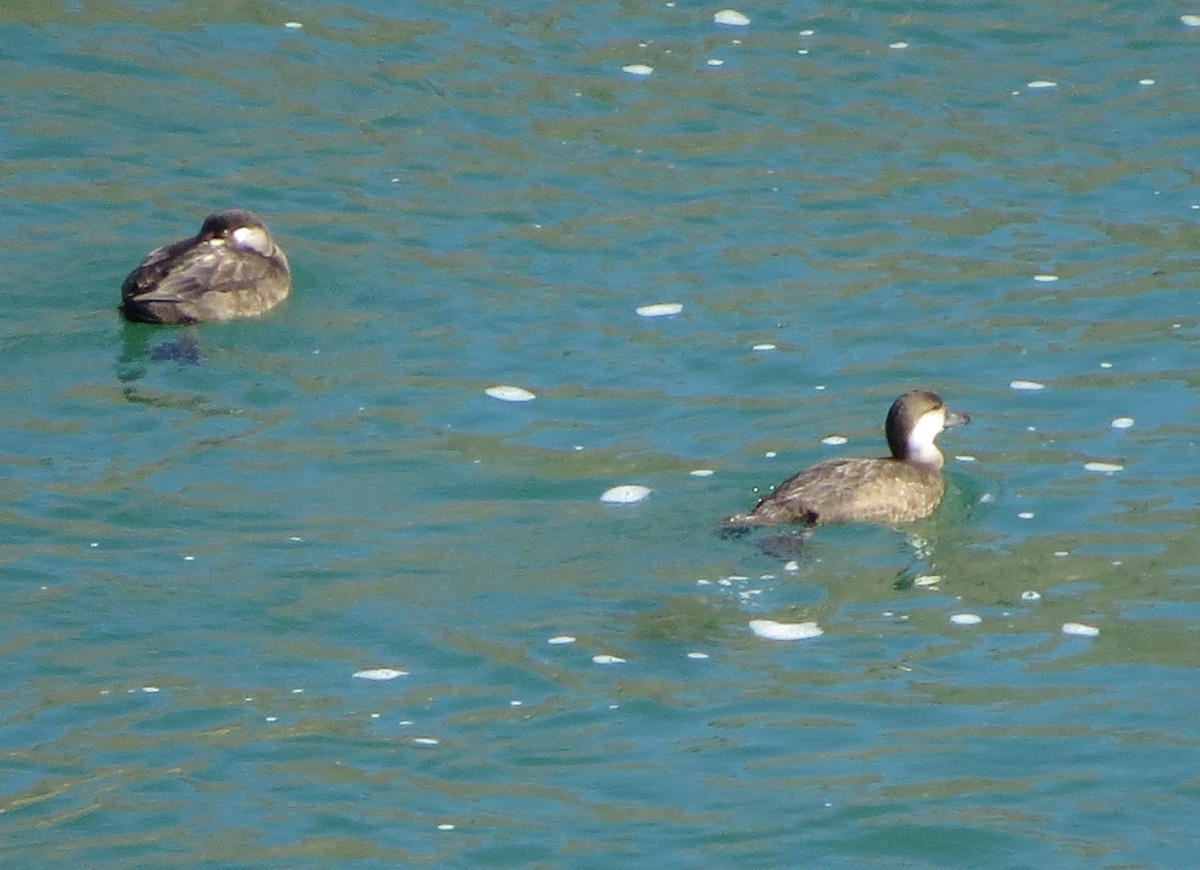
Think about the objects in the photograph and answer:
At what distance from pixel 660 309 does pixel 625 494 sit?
10.0 ft

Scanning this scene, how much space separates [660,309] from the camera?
1365 centimetres

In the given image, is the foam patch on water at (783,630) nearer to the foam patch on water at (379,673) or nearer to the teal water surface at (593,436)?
the teal water surface at (593,436)

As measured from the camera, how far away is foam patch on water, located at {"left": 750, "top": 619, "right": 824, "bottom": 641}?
917 cm

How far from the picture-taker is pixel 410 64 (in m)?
18.0

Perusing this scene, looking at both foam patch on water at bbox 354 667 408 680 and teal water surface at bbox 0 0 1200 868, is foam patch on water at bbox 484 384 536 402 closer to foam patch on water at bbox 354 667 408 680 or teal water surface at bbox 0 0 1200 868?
teal water surface at bbox 0 0 1200 868

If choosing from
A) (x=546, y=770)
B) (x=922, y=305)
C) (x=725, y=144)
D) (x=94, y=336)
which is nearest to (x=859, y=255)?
(x=922, y=305)

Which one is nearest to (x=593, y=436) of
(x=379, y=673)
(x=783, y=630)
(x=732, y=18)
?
(x=783, y=630)

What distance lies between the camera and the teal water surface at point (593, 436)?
8062mm

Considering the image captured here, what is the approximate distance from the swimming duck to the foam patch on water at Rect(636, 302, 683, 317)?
2.39 metres

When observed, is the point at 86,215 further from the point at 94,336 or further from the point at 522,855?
the point at 522,855

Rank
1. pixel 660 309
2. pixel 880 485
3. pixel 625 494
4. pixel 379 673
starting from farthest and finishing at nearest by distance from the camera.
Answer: pixel 660 309, pixel 625 494, pixel 880 485, pixel 379 673

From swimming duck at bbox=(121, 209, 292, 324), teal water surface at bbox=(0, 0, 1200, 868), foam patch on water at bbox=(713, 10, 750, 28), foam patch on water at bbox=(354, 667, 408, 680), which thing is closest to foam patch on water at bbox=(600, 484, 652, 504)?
teal water surface at bbox=(0, 0, 1200, 868)

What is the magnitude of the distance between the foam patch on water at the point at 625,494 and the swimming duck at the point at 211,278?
3618 mm

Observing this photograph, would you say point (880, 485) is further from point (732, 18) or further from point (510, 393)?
point (732, 18)
